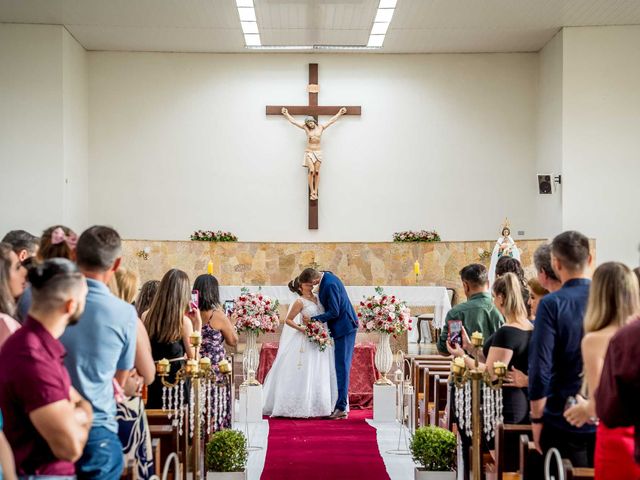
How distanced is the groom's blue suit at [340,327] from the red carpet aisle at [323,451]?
40 centimetres

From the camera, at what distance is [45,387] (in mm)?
3283

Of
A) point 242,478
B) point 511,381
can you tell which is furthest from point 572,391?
point 242,478

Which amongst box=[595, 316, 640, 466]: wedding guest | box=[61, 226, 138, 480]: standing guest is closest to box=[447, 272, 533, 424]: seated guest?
box=[595, 316, 640, 466]: wedding guest

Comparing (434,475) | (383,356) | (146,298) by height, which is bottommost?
(434,475)

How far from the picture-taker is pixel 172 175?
61.9 ft

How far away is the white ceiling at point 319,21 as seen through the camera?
16.1 meters

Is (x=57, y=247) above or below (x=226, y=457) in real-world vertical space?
above

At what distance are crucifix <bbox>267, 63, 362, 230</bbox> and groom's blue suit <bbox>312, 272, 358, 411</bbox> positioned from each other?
7.96m

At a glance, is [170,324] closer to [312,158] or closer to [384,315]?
[384,315]

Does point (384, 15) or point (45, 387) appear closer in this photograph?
point (45, 387)

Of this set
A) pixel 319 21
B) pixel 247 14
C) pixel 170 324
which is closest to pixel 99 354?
pixel 170 324

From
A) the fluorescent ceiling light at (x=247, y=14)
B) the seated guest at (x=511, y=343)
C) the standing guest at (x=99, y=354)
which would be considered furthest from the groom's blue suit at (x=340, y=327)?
the fluorescent ceiling light at (x=247, y=14)

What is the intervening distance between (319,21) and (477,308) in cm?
1101

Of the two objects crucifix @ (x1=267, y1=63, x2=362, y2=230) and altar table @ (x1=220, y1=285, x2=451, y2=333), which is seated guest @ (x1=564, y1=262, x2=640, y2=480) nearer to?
altar table @ (x1=220, y1=285, x2=451, y2=333)
